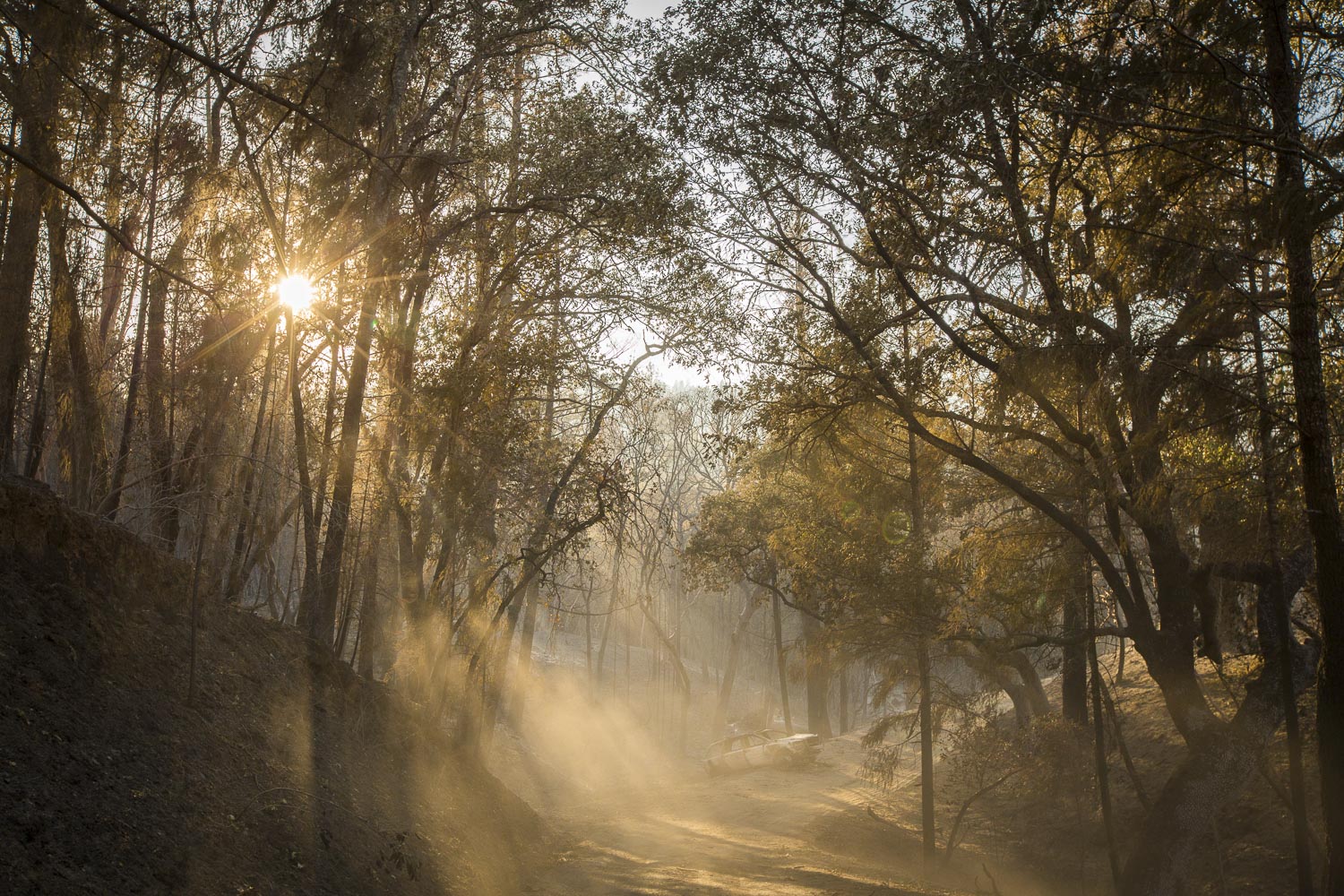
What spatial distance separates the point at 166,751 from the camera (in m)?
6.70

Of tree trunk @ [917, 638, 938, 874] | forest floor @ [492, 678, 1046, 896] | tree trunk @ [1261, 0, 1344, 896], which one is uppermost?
tree trunk @ [1261, 0, 1344, 896]

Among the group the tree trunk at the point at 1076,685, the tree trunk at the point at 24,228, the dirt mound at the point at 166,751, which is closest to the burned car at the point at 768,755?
the tree trunk at the point at 1076,685

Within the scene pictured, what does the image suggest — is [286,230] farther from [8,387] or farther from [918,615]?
[918,615]

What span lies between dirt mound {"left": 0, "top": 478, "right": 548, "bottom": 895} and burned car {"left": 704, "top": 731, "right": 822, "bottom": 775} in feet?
61.8

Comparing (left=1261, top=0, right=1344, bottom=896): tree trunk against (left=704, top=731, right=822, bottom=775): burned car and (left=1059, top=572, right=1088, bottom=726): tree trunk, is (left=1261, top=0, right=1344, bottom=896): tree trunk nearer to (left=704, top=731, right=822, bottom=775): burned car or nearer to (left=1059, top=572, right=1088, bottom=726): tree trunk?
(left=1059, top=572, right=1088, bottom=726): tree trunk

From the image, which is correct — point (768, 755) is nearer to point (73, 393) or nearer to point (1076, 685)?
point (1076, 685)

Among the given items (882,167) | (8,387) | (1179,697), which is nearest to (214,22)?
(8,387)

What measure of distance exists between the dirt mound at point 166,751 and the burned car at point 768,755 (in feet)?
61.8

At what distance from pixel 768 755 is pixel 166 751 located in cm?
2399

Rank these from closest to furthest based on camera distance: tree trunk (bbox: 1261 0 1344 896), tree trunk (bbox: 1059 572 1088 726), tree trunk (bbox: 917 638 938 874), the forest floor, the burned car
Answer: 1. tree trunk (bbox: 1261 0 1344 896)
2. the forest floor
3. tree trunk (bbox: 917 638 938 874)
4. tree trunk (bbox: 1059 572 1088 726)
5. the burned car

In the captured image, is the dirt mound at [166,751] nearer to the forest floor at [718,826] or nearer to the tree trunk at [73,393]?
the tree trunk at [73,393]

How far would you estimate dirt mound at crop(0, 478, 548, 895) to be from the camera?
5324mm

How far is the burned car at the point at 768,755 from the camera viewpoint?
28594 mm

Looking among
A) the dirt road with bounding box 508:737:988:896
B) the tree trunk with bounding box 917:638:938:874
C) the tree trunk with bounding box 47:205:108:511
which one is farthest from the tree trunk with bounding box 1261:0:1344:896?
the tree trunk with bounding box 47:205:108:511
